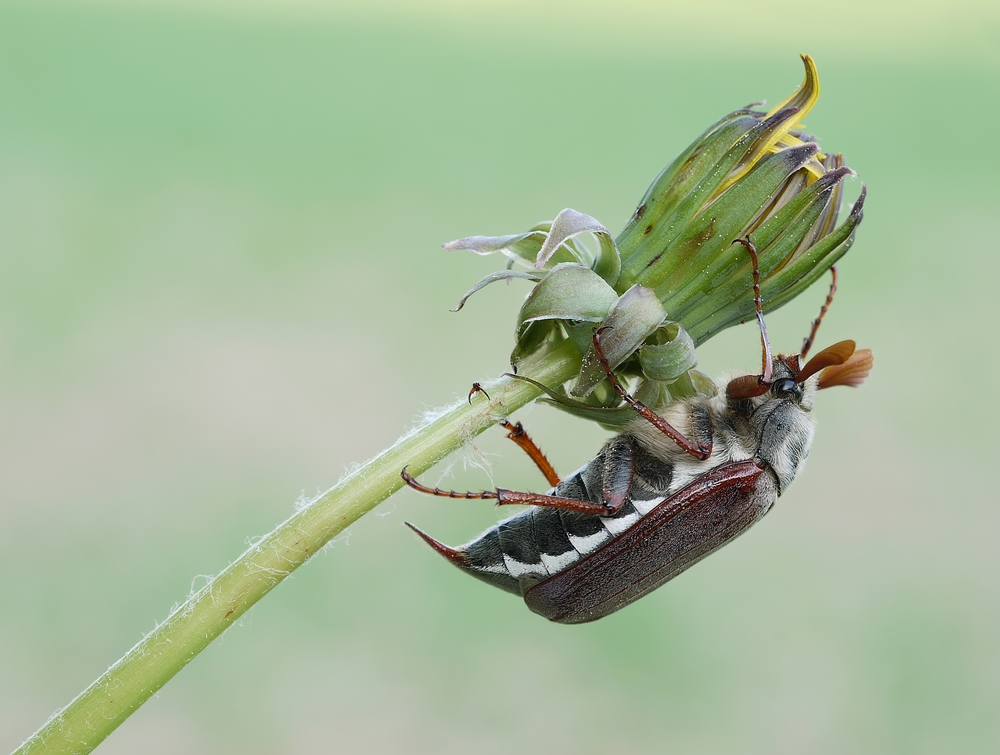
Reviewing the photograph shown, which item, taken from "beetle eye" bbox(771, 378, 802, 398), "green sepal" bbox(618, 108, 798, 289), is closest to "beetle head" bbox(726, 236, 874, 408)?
"beetle eye" bbox(771, 378, 802, 398)

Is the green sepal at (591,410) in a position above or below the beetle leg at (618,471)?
above

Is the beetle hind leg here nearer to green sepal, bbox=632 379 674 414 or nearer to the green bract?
the green bract

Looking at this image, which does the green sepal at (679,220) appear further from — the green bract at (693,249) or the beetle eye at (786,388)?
the beetle eye at (786,388)

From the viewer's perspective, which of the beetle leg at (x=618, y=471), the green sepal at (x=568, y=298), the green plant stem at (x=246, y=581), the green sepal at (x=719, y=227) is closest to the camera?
the green plant stem at (x=246, y=581)

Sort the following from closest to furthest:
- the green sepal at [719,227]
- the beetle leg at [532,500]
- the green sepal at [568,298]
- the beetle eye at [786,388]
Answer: the green sepal at [568,298], the green sepal at [719,227], the beetle leg at [532,500], the beetle eye at [786,388]

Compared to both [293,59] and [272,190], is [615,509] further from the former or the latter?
[293,59]

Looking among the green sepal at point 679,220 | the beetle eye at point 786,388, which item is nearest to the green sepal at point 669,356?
the green sepal at point 679,220

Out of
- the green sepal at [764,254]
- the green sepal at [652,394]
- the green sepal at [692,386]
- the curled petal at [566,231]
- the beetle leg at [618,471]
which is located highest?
the curled petal at [566,231]
